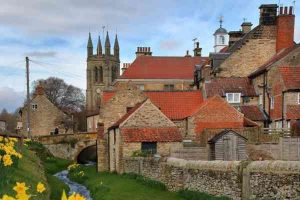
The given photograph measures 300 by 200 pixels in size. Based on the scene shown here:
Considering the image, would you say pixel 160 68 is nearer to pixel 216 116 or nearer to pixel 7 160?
pixel 216 116

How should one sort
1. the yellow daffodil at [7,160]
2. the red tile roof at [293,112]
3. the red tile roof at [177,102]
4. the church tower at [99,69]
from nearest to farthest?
the yellow daffodil at [7,160] < the red tile roof at [293,112] < the red tile roof at [177,102] < the church tower at [99,69]

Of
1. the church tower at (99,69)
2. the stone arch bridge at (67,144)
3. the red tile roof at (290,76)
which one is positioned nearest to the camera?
the red tile roof at (290,76)

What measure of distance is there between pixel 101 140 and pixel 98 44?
97297 mm

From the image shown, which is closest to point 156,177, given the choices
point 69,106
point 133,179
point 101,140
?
point 133,179

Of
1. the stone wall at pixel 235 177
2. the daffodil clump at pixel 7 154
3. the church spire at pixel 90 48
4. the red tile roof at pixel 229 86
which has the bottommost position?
the stone wall at pixel 235 177

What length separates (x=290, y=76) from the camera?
4112cm

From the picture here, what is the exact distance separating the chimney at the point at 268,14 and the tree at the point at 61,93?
203ft

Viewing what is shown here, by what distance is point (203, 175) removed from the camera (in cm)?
Result: 2205

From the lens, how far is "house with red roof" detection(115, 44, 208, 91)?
75.2 metres

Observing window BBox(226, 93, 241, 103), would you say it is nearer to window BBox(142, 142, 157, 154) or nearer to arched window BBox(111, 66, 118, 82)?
window BBox(142, 142, 157, 154)

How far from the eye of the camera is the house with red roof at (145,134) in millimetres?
35719

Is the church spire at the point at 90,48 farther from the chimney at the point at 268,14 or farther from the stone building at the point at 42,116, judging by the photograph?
the chimney at the point at 268,14

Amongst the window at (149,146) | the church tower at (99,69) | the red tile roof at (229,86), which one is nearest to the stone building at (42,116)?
the red tile roof at (229,86)

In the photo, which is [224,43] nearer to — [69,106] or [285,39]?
[285,39]
